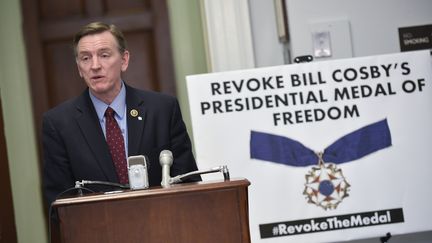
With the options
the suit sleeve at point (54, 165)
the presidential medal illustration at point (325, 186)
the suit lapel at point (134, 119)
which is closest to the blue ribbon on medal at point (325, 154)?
the presidential medal illustration at point (325, 186)

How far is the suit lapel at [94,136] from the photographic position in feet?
9.09

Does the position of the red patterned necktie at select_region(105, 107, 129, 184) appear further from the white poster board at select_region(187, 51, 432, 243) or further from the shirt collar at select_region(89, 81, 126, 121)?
the white poster board at select_region(187, 51, 432, 243)

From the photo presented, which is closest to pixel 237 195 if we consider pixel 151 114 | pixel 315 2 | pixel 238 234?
pixel 238 234

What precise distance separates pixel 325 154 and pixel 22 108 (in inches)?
81.5

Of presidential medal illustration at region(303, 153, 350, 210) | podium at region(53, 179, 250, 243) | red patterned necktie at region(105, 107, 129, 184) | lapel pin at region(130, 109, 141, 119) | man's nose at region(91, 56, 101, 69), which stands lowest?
presidential medal illustration at region(303, 153, 350, 210)

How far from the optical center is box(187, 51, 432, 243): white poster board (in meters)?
3.95

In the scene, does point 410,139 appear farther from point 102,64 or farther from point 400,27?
point 102,64

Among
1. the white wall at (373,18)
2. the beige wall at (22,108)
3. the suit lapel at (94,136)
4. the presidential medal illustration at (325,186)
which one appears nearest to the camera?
the suit lapel at (94,136)

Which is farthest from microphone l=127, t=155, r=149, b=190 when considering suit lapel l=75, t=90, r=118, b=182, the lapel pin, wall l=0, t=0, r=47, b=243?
wall l=0, t=0, r=47, b=243

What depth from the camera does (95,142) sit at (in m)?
2.80

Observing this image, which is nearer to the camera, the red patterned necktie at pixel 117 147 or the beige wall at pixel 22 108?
the red patterned necktie at pixel 117 147

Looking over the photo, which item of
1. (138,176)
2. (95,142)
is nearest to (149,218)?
(138,176)

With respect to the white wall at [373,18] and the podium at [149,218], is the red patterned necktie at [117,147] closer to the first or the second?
the podium at [149,218]

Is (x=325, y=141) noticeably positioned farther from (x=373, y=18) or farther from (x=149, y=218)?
(x=149, y=218)
